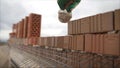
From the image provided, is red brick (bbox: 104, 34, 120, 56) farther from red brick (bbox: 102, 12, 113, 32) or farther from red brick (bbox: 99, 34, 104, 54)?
red brick (bbox: 102, 12, 113, 32)

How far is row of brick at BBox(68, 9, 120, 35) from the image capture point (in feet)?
21.8

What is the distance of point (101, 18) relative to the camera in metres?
7.59

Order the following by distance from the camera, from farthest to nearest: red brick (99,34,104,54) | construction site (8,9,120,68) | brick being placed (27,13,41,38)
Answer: brick being placed (27,13,41,38) → red brick (99,34,104,54) → construction site (8,9,120,68)

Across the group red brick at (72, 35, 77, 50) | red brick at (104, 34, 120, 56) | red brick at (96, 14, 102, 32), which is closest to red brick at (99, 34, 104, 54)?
red brick at (104, 34, 120, 56)

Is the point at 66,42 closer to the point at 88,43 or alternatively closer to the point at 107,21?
the point at 88,43

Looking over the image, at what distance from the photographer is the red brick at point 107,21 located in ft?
22.6

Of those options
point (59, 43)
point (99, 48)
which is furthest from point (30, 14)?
point (99, 48)

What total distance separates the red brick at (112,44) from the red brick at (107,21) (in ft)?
2.52

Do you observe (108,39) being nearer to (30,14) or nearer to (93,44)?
(93,44)

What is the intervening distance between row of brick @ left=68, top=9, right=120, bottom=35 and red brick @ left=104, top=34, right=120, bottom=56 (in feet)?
2.16

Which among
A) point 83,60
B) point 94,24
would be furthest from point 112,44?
point 94,24

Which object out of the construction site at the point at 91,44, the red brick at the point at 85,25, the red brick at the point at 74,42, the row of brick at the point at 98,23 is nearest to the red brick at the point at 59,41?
the construction site at the point at 91,44

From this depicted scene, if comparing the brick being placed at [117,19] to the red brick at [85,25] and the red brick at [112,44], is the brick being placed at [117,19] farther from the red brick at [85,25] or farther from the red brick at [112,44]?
the red brick at [85,25]

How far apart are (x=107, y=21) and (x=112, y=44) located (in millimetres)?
1560
